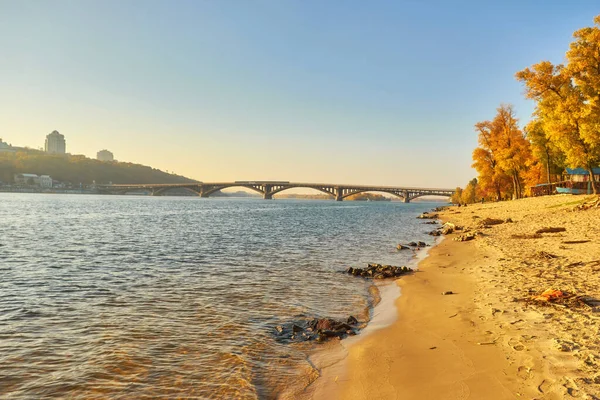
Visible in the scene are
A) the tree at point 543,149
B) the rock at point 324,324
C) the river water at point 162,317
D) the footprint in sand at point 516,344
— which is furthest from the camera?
the tree at point 543,149

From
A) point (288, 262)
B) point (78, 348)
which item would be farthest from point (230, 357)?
point (288, 262)

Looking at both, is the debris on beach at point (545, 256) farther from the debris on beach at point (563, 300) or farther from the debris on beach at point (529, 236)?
the debris on beach at point (529, 236)

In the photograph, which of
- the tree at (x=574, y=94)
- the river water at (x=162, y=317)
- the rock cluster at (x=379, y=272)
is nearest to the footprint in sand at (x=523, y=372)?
the river water at (x=162, y=317)

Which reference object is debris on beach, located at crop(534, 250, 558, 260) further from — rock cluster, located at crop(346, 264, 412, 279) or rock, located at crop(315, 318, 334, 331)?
rock, located at crop(315, 318, 334, 331)

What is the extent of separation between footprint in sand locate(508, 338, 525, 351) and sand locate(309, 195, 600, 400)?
0.02m

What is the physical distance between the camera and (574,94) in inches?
1373

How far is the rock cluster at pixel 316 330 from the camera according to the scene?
32.4 ft

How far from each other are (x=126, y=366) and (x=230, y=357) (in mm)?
2211

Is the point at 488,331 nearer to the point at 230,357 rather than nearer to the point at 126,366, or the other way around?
the point at 230,357

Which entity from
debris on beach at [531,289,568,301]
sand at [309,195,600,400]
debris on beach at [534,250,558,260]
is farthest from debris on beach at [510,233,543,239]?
debris on beach at [531,289,568,301]

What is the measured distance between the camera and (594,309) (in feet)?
30.2

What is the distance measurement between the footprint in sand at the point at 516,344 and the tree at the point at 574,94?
3250 cm

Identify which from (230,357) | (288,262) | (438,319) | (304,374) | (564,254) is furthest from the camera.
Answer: (288,262)

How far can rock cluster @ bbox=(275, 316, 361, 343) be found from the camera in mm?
9883
